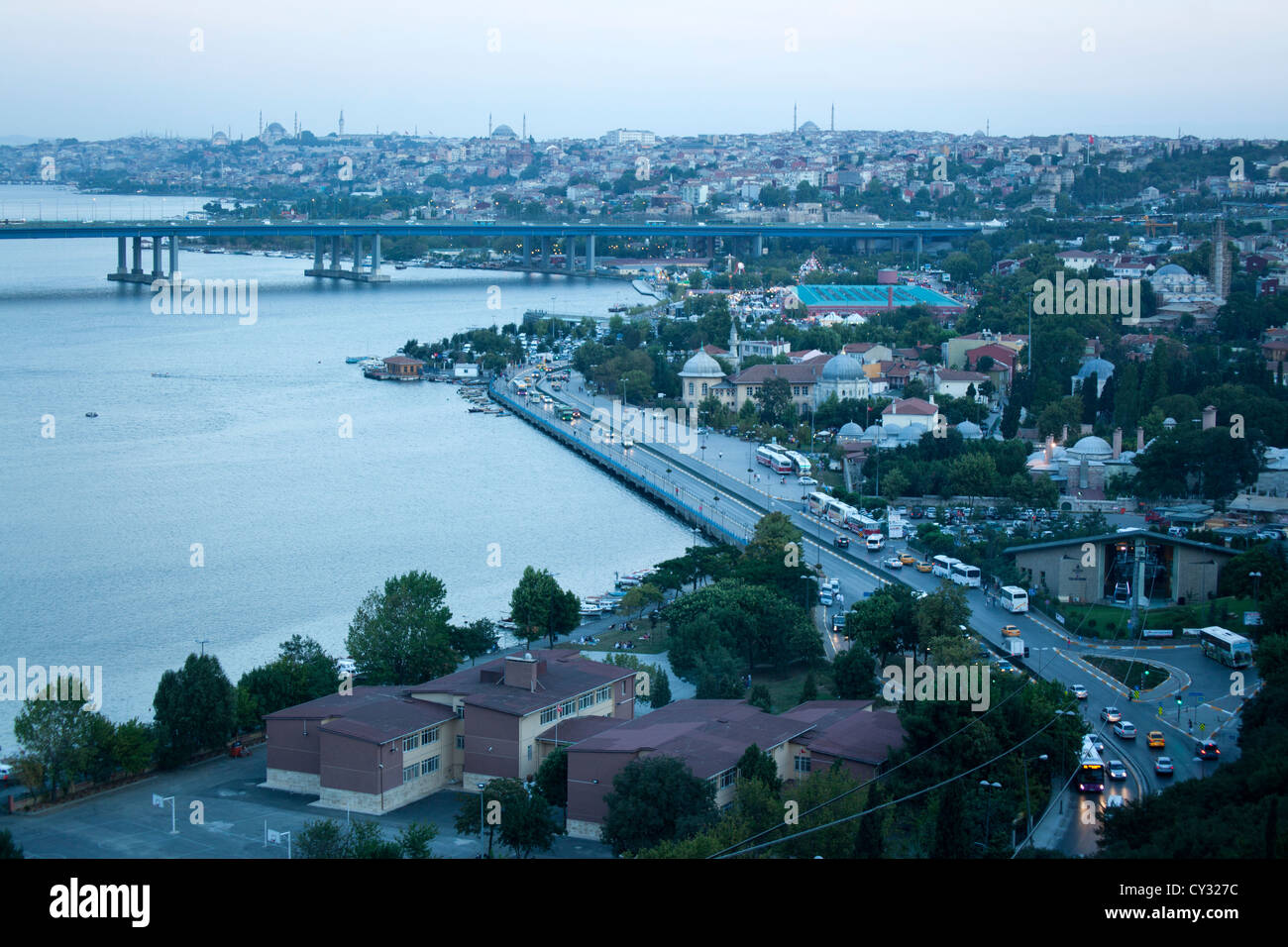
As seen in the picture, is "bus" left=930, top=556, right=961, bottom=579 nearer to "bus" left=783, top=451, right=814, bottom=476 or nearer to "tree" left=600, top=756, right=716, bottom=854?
"bus" left=783, top=451, right=814, bottom=476

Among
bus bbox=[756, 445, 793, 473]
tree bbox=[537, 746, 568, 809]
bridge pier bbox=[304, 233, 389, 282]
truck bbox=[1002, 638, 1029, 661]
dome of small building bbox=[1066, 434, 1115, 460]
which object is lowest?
tree bbox=[537, 746, 568, 809]

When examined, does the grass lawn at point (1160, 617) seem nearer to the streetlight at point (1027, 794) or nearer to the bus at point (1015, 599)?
the bus at point (1015, 599)

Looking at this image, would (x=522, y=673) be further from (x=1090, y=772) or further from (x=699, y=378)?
(x=699, y=378)

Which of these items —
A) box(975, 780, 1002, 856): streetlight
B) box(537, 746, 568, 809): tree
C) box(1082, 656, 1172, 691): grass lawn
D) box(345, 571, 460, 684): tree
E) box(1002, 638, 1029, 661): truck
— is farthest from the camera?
box(1002, 638, 1029, 661): truck

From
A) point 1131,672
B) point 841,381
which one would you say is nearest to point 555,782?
point 1131,672

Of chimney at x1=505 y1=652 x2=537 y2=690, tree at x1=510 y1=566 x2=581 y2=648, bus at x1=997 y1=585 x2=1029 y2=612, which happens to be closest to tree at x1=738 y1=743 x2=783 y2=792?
chimney at x1=505 y1=652 x2=537 y2=690

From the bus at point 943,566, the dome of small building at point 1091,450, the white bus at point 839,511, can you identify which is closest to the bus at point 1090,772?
the bus at point 943,566
